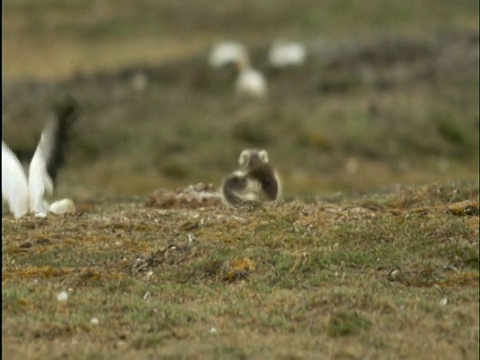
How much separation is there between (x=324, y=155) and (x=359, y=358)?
24151 millimetres

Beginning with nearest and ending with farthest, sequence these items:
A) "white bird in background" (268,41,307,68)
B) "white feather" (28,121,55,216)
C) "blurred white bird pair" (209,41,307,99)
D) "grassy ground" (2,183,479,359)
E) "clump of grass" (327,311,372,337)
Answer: "grassy ground" (2,183,479,359), "clump of grass" (327,311,372,337), "white feather" (28,121,55,216), "blurred white bird pair" (209,41,307,99), "white bird in background" (268,41,307,68)

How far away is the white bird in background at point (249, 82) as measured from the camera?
1576 inches

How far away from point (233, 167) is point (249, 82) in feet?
35.0

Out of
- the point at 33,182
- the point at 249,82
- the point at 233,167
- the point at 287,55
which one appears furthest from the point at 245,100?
the point at 33,182

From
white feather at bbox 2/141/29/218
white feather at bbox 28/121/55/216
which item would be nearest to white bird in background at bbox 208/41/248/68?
white feather at bbox 2/141/29/218

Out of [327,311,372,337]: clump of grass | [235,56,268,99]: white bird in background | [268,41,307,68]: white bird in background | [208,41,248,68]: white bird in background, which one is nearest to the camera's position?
[327,311,372,337]: clump of grass

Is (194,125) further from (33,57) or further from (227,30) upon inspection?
(227,30)

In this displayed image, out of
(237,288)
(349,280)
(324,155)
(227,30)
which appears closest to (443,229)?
(349,280)

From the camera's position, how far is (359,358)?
8.21 m

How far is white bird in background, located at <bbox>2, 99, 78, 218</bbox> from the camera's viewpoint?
14.0 m

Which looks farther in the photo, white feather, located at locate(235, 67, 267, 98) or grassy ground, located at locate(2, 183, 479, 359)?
white feather, located at locate(235, 67, 267, 98)

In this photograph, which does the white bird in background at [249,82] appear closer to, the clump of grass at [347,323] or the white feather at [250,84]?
the white feather at [250,84]

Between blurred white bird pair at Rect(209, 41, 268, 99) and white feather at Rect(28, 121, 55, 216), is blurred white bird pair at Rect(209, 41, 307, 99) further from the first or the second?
white feather at Rect(28, 121, 55, 216)

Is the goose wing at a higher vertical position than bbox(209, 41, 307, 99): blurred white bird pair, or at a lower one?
higher
